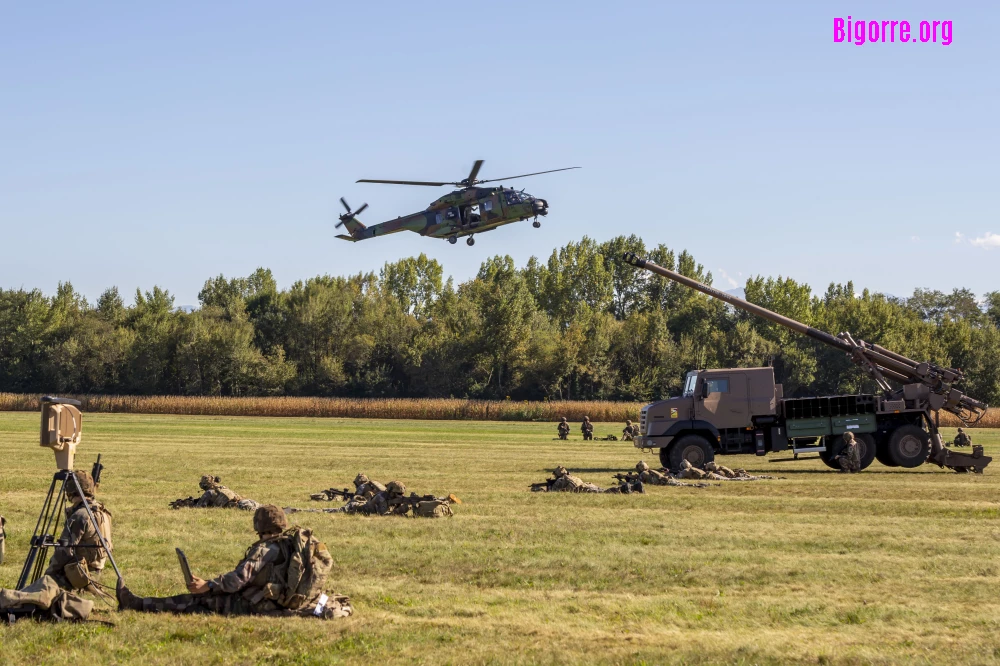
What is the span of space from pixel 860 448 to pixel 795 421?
2012 mm

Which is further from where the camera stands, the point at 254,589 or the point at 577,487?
the point at 577,487

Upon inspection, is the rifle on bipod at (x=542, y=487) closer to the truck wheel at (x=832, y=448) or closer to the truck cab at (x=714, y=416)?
the truck cab at (x=714, y=416)

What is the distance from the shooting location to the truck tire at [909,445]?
3269 centimetres

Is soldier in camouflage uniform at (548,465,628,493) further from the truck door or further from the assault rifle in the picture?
the truck door

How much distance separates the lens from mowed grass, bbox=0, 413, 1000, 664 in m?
10.9

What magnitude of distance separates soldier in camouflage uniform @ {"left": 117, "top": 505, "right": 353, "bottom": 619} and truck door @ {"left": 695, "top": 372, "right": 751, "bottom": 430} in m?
21.3

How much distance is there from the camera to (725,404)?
32250mm

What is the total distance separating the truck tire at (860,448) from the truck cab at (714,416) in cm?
181


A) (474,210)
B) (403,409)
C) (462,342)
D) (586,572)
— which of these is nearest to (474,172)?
(474,210)

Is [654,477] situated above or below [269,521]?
below

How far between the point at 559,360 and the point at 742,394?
79981 millimetres

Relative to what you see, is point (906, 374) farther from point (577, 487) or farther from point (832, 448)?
point (577, 487)

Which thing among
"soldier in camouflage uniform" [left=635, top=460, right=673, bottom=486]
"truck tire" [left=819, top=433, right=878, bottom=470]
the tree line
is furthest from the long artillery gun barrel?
the tree line

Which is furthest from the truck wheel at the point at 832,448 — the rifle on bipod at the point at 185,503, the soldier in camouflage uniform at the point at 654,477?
the rifle on bipod at the point at 185,503
